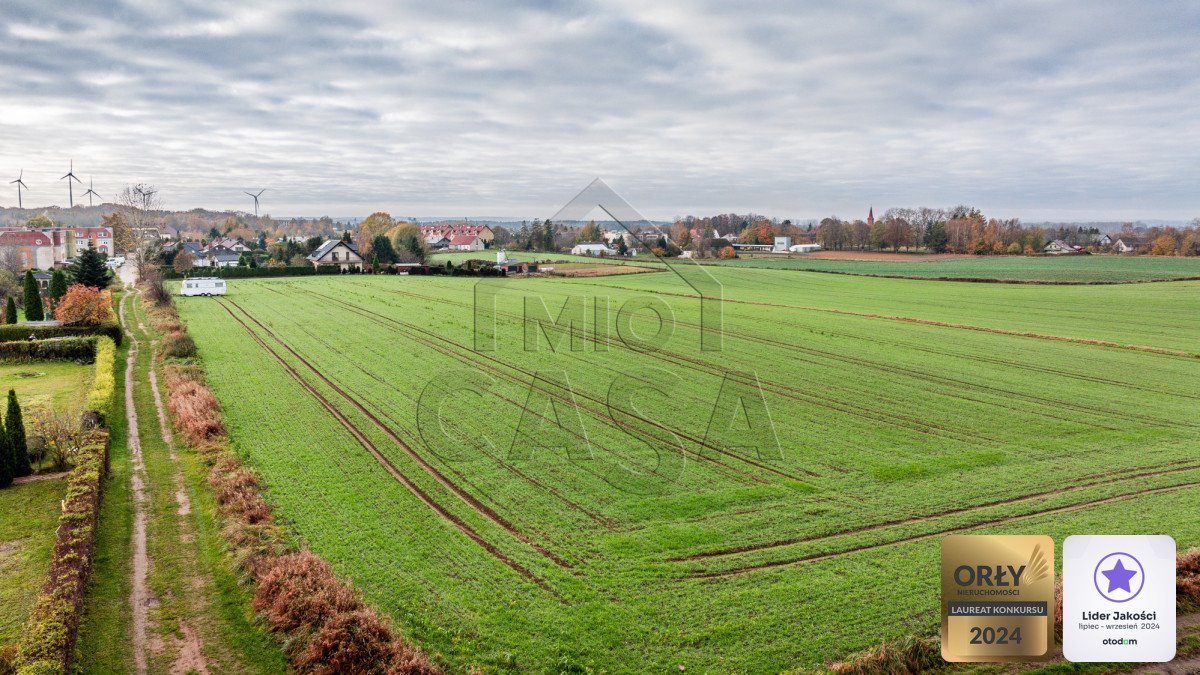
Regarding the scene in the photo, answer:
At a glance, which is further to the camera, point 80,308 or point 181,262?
point 181,262

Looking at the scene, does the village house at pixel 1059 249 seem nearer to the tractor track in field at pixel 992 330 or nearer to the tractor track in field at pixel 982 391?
the tractor track in field at pixel 992 330

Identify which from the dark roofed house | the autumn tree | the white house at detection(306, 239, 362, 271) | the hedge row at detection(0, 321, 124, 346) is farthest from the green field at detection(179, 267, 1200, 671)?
the dark roofed house

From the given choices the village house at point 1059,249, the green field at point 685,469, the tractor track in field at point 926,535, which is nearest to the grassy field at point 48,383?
the green field at point 685,469

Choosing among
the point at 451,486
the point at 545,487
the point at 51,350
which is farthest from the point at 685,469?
the point at 51,350

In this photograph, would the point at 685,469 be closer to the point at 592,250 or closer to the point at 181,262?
the point at 592,250

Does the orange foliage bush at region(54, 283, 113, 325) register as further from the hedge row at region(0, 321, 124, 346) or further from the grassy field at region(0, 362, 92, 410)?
the grassy field at region(0, 362, 92, 410)

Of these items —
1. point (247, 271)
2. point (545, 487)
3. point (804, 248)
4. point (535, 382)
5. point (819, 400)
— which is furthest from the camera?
point (804, 248)
